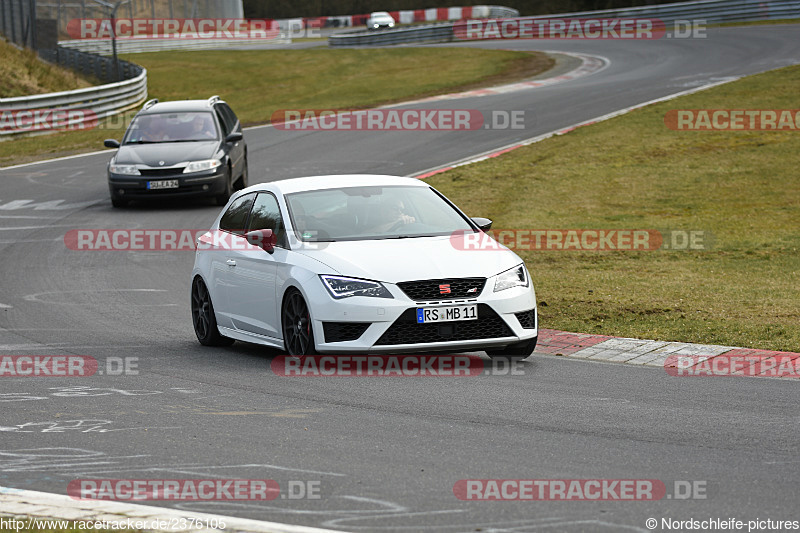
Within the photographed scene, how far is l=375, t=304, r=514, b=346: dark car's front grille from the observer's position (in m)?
9.09

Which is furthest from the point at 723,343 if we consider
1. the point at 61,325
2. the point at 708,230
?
the point at 708,230

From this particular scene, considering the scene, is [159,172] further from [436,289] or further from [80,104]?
[80,104]

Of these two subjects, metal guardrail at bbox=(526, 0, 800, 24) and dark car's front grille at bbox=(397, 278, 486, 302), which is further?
metal guardrail at bbox=(526, 0, 800, 24)

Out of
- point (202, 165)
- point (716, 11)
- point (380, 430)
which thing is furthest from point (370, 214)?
point (716, 11)

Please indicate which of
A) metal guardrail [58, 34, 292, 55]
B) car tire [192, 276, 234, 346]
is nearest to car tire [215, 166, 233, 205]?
car tire [192, 276, 234, 346]

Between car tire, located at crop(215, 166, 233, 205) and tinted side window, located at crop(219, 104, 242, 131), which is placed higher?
tinted side window, located at crop(219, 104, 242, 131)

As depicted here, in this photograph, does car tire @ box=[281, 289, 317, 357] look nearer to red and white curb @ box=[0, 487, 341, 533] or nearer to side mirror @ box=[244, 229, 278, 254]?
side mirror @ box=[244, 229, 278, 254]

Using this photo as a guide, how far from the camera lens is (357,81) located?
47.3m

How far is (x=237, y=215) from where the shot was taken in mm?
11320

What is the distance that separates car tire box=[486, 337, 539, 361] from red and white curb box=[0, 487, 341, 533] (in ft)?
14.8

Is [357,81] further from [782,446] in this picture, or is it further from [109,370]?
[782,446]

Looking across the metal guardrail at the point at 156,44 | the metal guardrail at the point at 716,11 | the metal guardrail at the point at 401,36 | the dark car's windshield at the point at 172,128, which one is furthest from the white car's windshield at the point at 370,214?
the metal guardrail at the point at 401,36

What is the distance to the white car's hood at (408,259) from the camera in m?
9.20

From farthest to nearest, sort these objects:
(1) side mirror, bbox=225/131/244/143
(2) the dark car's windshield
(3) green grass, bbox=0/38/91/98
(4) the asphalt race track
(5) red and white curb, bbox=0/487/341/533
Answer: (3) green grass, bbox=0/38/91/98 < (2) the dark car's windshield < (1) side mirror, bbox=225/131/244/143 < (4) the asphalt race track < (5) red and white curb, bbox=0/487/341/533
